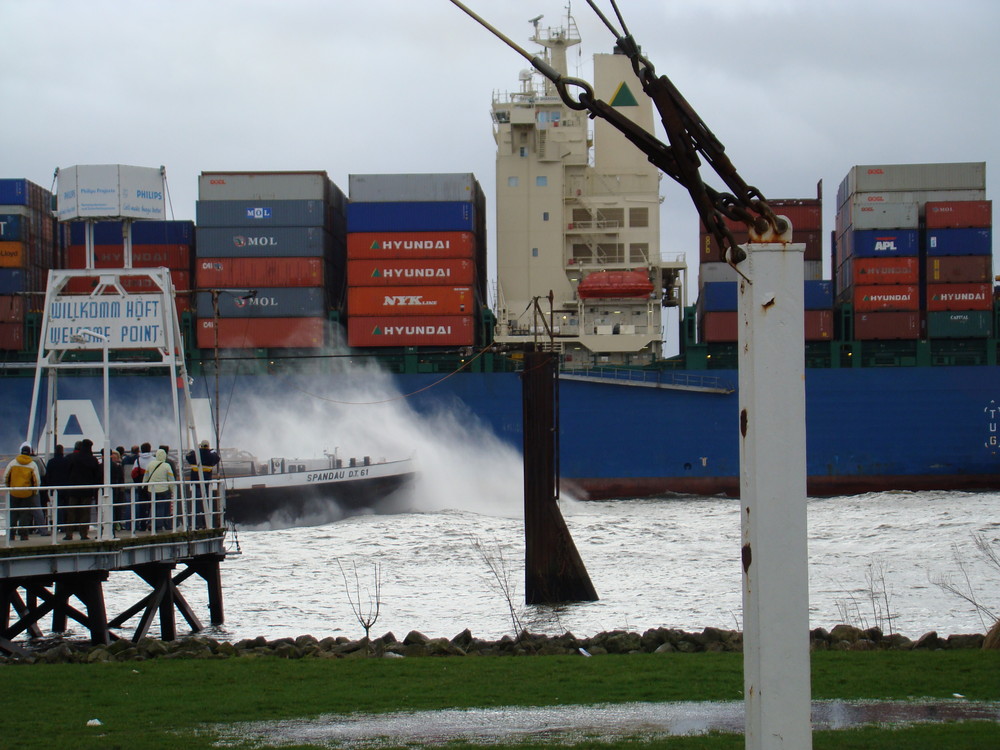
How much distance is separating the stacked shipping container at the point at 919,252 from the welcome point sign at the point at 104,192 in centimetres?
3096

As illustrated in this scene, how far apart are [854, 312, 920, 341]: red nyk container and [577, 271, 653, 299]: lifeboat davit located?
303 inches

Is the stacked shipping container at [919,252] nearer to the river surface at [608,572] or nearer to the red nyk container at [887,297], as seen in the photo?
the red nyk container at [887,297]

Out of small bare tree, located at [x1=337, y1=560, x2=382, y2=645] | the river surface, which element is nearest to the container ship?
the river surface

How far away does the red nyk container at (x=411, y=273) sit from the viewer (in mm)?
40969

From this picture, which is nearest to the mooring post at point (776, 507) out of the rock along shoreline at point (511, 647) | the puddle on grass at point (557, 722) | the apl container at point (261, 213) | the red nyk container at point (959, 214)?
the puddle on grass at point (557, 722)

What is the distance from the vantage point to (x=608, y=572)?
23453mm

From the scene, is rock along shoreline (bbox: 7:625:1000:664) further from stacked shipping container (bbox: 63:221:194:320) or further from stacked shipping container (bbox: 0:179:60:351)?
stacked shipping container (bbox: 0:179:60:351)

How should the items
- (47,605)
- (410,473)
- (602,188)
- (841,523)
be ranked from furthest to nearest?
(602,188) < (410,473) < (841,523) < (47,605)

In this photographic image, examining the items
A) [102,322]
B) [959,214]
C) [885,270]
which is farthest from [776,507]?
[959,214]

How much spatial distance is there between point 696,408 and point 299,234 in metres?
15.5

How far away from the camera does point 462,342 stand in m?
41.1

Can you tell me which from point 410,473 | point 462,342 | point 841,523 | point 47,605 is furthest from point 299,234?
point 47,605

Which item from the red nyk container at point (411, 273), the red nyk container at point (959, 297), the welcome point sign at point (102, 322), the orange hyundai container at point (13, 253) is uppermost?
the orange hyundai container at point (13, 253)

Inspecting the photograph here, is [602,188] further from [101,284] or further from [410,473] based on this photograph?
[101,284]
